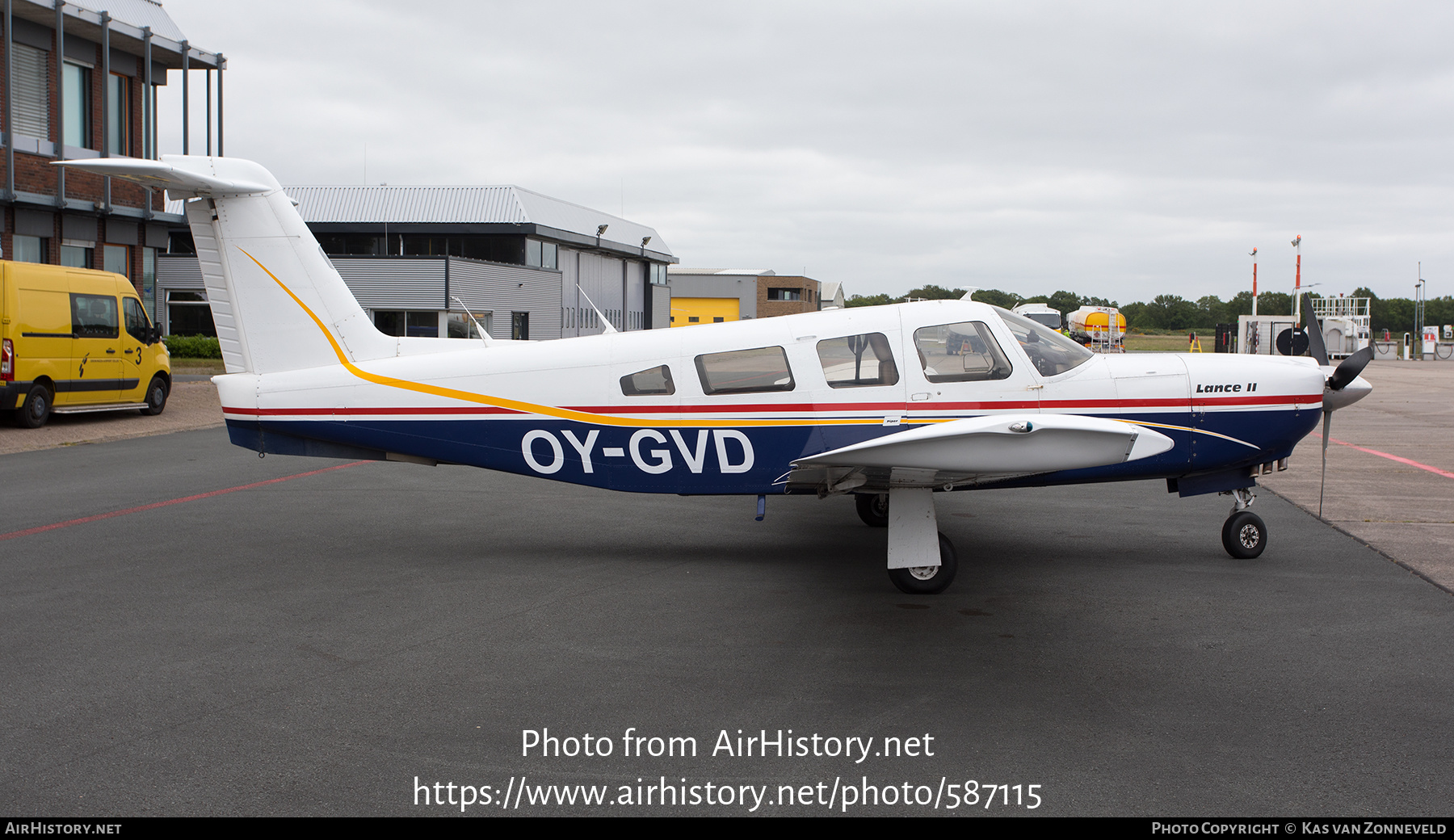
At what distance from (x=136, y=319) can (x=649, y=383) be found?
48.2 feet

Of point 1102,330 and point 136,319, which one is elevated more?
point 1102,330

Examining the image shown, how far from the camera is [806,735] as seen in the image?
4359 mm

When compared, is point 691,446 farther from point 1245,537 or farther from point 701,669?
point 1245,537

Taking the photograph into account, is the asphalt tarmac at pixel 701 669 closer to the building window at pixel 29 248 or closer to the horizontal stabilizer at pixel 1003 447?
the horizontal stabilizer at pixel 1003 447

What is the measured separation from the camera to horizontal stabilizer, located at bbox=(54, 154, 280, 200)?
728 cm

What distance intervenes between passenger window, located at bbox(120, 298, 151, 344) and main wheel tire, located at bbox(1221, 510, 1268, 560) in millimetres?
18010

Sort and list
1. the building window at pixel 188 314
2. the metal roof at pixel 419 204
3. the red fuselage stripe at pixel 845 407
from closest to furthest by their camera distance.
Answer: the red fuselage stripe at pixel 845 407, the building window at pixel 188 314, the metal roof at pixel 419 204

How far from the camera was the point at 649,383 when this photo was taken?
290 inches

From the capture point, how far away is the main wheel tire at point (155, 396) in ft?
61.5

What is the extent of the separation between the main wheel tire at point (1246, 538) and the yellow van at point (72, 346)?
1701 centimetres

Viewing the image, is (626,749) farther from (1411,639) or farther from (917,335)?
(1411,639)

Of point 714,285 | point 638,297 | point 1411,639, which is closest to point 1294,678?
point 1411,639

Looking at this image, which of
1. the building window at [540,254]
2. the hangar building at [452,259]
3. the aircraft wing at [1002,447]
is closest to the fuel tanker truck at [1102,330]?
the hangar building at [452,259]

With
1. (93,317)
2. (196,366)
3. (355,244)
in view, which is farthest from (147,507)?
(355,244)
